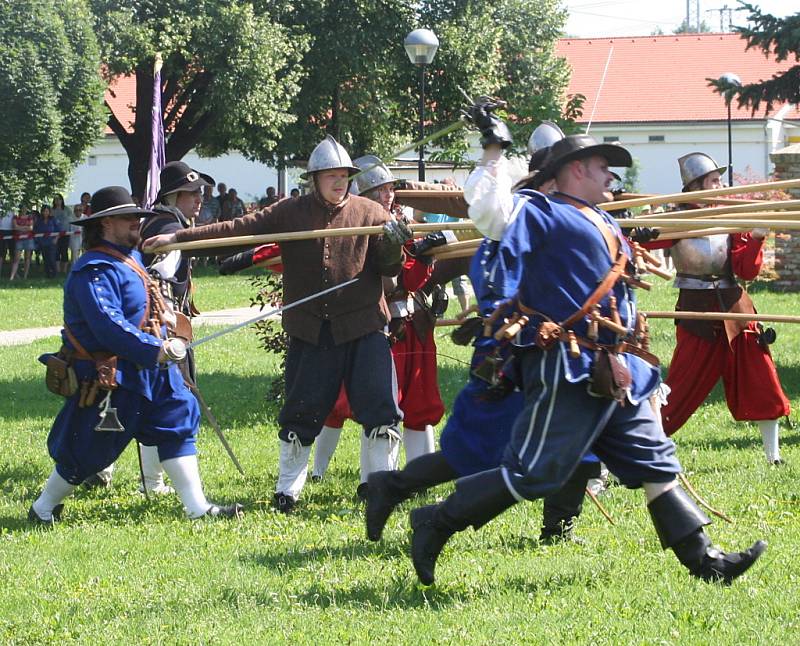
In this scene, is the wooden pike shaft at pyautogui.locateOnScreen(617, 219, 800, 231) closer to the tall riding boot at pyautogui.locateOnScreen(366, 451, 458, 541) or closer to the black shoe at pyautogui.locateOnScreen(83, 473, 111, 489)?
the tall riding boot at pyautogui.locateOnScreen(366, 451, 458, 541)

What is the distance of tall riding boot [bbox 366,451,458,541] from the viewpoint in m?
5.34

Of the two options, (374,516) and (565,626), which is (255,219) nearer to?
(374,516)

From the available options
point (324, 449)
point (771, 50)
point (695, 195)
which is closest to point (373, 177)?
point (324, 449)

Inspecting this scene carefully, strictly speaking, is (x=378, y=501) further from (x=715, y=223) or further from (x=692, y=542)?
(x=715, y=223)

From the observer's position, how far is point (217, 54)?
84.4 ft

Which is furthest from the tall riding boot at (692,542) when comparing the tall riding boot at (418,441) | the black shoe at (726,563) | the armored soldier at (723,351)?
the armored soldier at (723,351)

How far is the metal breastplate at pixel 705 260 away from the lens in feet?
25.0

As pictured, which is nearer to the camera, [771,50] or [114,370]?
[114,370]

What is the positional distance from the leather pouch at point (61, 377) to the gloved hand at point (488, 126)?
2.56m

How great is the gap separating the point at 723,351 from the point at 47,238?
68.1ft

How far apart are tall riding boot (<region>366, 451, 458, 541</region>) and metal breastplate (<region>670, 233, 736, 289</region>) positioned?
9.70 ft

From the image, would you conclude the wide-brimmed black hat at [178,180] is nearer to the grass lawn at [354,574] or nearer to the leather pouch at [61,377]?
the leather pouch at [61,377]

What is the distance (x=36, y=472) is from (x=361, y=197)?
290 cm

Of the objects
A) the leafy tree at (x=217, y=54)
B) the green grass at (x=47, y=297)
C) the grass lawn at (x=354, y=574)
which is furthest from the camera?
the leafy tree at (x=217, y=54)
